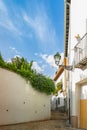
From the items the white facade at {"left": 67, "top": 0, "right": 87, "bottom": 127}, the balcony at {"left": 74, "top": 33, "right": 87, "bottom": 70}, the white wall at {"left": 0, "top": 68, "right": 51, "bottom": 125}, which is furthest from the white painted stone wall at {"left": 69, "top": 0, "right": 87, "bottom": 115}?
the white wall at {"left": 0, "top": 68, "right": 51, "bottom": 125}

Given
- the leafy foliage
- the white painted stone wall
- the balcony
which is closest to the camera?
the balcony

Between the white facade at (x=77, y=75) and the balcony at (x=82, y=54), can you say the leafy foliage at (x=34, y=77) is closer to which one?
the white facade at (x=77, y=75)

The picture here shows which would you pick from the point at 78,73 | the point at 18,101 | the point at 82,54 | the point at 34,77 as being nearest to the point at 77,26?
the point at 78,73

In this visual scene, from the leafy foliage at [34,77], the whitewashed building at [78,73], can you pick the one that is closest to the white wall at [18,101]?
the leafy foliage at [34,77]

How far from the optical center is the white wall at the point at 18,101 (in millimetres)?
18641

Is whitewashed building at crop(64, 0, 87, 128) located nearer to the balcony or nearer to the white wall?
the balcony

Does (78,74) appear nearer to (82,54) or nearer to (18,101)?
(82,54)

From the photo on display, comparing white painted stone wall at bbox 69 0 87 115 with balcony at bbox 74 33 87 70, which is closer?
balcony at bbox 74 33 87 70

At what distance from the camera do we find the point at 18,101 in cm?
2023

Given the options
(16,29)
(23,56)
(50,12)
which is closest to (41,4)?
(50,12)

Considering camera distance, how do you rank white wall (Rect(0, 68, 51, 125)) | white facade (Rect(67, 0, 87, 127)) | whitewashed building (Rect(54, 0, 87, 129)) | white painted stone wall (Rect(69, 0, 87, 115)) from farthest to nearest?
white wall (Rect(0, 68, 51, 125)), white facade (Rect(67, 0, 87, 127)), white painted stone wall (Rect(69, 0, 87, 115)), whitewashed building (Rect(54, 0, 87, 129))

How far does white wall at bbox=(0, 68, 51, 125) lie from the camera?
18.6 metres

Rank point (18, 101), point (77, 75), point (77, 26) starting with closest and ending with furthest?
point (77, 75) → point (77, 26) → point (18, 101)

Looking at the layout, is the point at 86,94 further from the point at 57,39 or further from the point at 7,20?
the point at 57,39
